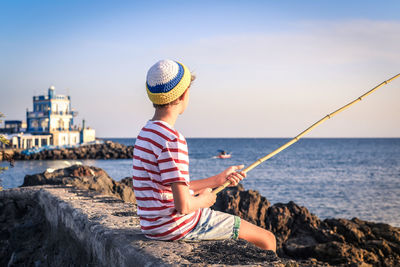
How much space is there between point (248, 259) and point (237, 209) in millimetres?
9215

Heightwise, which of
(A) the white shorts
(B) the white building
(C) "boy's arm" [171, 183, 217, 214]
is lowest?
(A) the white shorts

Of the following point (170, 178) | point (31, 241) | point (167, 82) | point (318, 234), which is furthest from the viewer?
point (318, 234)

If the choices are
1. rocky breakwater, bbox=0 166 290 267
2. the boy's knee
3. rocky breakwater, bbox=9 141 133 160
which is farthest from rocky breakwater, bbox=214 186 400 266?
rocky breakwater, bbox=9 141 133 160

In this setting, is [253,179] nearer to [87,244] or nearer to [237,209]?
[237,209]

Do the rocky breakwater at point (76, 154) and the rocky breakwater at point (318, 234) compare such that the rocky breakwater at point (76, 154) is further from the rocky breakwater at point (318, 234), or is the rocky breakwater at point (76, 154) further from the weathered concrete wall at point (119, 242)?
the weathered concrete wall at point (119, 242)

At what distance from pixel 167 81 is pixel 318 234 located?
9.12 meters

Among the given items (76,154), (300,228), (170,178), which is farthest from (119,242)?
(76,154)

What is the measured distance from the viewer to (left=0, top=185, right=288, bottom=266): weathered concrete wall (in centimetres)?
244

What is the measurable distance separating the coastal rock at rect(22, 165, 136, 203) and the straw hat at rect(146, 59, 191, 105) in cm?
501

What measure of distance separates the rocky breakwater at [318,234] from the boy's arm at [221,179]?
572 centimetres

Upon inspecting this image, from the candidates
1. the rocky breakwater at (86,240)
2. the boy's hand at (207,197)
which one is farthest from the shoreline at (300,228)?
the boy's hand at (207,197)

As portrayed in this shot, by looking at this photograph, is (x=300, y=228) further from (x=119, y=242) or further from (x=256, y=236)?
(x=119, y=242)

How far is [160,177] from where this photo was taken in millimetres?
2559

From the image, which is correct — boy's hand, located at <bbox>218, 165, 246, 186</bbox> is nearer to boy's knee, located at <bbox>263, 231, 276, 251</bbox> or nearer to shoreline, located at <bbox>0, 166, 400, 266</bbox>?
boy's knee, located at <bbox>263, 231, 276, 251</bbox>
